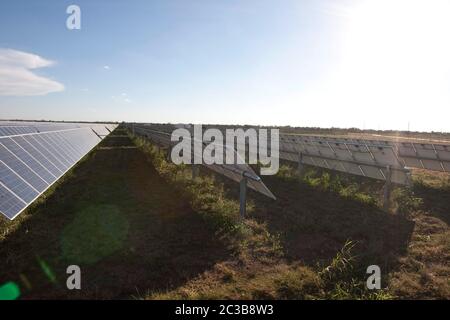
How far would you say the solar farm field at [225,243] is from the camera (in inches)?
218

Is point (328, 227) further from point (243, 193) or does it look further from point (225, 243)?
point (225, 243)

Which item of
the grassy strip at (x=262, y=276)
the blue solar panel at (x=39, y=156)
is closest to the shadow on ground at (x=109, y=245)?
the grassy strip at (x=262, y=276)

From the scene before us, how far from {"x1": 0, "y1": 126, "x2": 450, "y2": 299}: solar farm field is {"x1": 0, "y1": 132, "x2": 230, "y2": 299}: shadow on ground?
0.02 metres

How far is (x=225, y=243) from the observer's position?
740 centimetres

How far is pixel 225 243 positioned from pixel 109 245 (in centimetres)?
244

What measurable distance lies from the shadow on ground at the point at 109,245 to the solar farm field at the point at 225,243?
0.08 feet

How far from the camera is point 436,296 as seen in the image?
17.3 ft

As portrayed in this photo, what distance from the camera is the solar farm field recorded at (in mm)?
5543

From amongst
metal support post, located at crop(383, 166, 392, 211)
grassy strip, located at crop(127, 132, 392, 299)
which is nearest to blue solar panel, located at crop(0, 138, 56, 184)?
grassy strip, located at crop(127, 132, 392, 299)

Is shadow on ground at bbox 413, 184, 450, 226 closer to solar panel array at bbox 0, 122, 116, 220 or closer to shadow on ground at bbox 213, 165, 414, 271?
shadow on ground at bbox 213, 165, 414, 271

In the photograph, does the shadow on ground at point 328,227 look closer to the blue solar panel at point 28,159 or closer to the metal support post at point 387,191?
the metal support post at point 387,191
